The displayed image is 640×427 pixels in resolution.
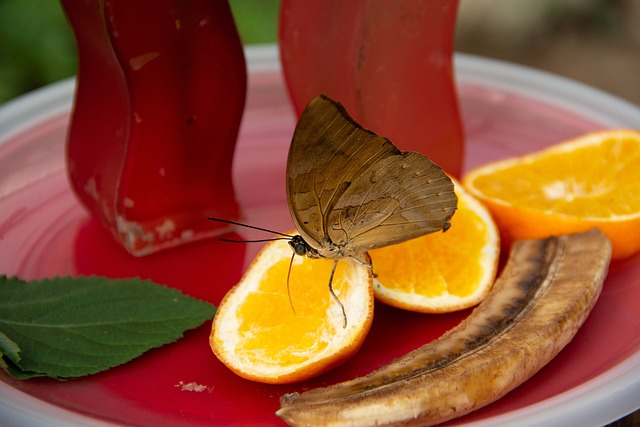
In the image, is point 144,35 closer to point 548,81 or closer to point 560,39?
point 548,81

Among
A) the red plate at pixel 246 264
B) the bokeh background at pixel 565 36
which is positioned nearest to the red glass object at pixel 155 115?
the red plate at pixel 246 264

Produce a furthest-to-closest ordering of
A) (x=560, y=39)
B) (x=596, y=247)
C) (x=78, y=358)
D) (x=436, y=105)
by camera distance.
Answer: (x=560, y=39) → (x=436, y=105) → (x=596, y=247) → (x=78, y=358)

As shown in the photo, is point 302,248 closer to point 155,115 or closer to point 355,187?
point 355,187

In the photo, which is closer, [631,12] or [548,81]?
[548,81]

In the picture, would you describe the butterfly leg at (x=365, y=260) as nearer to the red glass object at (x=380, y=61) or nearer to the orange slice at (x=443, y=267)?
the orange slice at (x=443, y=267)

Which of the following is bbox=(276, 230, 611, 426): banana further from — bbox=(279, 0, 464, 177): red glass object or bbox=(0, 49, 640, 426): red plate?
bbox=(279, 0, 464, 177): red glass object

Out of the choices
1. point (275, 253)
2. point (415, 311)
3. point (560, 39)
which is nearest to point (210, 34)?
point (275, 253)

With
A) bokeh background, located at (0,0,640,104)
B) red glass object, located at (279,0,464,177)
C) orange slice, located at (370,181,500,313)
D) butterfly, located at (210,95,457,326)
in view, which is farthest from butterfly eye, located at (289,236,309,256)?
bokeh background, located at (0,0,640,104)
